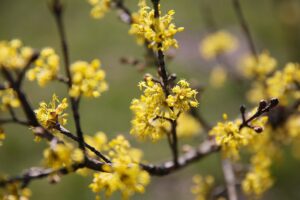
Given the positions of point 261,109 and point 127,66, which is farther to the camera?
point 127,66

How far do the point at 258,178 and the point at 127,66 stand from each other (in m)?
4.30

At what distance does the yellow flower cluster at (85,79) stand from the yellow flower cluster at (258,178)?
107cm

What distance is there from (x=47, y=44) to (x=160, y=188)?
348cm

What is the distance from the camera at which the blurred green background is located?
470 cm

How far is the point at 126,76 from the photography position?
20.1 feet

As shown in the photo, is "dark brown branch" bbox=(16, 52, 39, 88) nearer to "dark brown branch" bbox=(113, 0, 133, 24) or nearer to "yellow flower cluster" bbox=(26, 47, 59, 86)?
"yellow flower cluster" bbox=(26, 47, 59, 86)

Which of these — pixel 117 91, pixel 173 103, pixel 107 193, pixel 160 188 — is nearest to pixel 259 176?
pixel 173 103

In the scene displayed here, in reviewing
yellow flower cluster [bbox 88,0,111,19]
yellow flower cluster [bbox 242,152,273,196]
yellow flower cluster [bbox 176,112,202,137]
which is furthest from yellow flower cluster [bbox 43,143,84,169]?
yellow flower cluster [bbox 176,112,202,137]

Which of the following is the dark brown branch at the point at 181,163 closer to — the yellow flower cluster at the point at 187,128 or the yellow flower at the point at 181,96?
the yellow flower at the point at 181,96

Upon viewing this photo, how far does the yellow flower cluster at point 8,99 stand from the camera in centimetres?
143

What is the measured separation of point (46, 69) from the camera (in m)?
1.54

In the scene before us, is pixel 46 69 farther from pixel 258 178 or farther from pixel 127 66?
pixel 127 66

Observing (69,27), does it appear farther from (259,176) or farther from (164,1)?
(259,176)

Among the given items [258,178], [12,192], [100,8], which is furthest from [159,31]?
[258,178]
